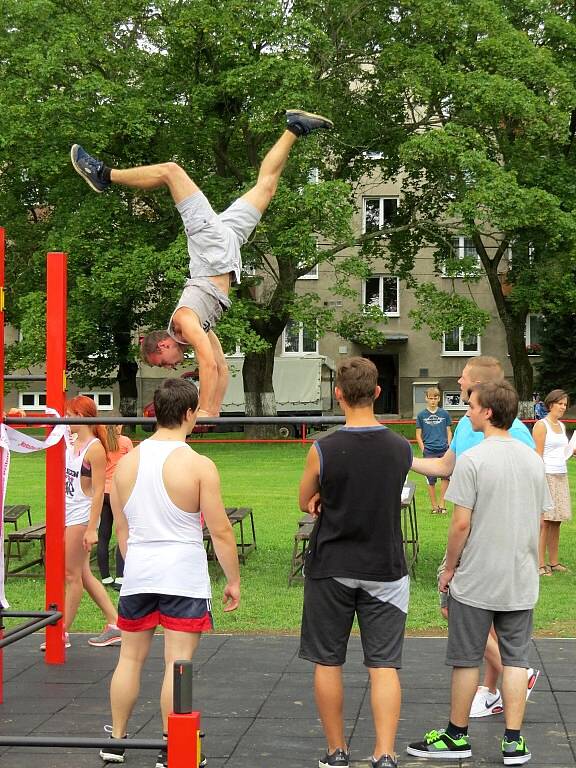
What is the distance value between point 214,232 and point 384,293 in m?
38.6

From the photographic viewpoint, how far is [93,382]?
34.9 meters

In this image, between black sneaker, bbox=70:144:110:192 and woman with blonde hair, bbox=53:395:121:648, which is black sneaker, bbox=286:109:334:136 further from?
woman with blonde hair, bbox=53:395:121:648

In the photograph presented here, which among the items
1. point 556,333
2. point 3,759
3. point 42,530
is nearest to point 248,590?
point 42,530

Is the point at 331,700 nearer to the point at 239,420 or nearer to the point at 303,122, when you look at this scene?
the point at 239,420

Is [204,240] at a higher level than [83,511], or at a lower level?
higher

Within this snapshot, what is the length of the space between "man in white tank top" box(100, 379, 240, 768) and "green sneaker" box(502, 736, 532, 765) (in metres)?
1.55

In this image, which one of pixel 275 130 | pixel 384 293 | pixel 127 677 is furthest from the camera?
pixel 384 293

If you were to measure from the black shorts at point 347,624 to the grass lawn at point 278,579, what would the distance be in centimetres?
61

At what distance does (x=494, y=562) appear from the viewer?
5.46 metres

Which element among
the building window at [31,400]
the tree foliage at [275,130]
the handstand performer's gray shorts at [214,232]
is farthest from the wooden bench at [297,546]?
the building window at [31,400]

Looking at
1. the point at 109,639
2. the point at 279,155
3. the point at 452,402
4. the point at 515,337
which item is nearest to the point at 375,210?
the point at 452,402

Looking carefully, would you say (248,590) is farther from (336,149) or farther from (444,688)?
(336,149)

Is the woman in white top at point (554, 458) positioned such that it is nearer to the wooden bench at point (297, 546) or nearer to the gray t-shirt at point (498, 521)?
the wooden bench at point (297, 546)

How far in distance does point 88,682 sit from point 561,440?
5714 mm
